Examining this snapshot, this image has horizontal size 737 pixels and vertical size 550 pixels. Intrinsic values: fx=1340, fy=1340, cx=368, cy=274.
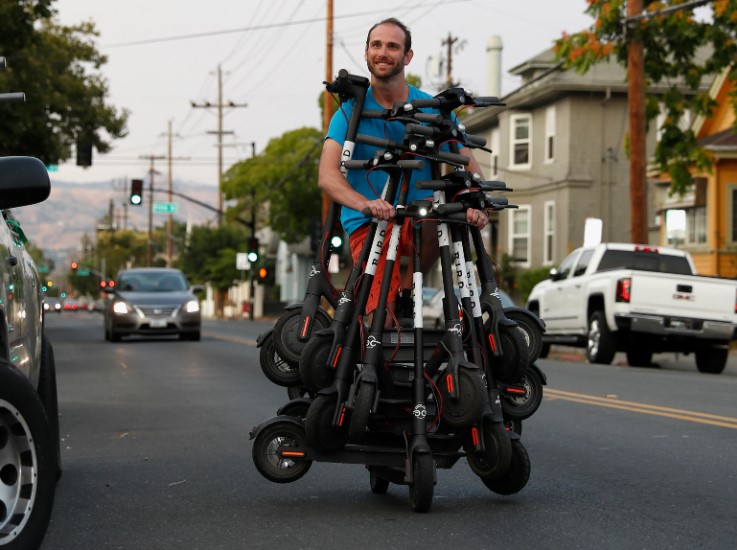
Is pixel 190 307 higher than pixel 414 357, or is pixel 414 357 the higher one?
pixel 414 357

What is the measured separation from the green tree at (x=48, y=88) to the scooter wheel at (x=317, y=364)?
25419mm

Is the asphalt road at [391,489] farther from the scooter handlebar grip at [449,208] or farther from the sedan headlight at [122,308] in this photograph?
the sedan headlight at [122,308]

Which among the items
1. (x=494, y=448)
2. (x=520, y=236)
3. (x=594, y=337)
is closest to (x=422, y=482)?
(x=494, y=448)

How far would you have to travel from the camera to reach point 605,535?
5.47 m

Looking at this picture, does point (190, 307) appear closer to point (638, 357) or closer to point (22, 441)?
point (638, 357)

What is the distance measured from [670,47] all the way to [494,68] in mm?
25989

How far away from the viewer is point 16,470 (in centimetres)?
443

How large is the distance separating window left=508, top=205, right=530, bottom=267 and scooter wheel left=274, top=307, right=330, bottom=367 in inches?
1564

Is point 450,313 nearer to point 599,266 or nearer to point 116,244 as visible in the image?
point 599,266

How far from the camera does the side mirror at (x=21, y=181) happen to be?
4660 mm

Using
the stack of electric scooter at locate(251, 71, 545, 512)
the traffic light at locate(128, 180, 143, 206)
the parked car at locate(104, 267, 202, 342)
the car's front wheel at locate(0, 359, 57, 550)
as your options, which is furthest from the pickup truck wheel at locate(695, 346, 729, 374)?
the traffic light at locate(128, 180, 143, 206)

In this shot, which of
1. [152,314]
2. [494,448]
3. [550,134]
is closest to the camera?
[494,448]

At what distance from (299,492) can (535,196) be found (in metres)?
39.1

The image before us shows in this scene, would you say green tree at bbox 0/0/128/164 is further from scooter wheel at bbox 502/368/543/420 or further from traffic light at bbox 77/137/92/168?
scooter wheel at bbox 502/368/543/420
